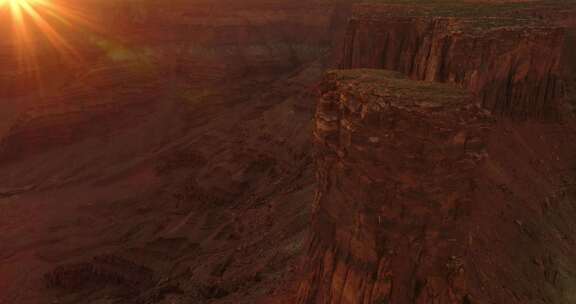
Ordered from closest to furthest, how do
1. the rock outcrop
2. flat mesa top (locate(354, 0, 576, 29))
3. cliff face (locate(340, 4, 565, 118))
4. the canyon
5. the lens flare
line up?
1. the rock outcrop
2. the canyon
3. cliff face (locate(340, 4, 565, 118))
4. flat mesa top (locate(354, 0, 576, 29))
5. the lens flare

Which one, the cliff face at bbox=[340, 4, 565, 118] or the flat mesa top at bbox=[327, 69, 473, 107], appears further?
the cliff face at bbox=[340, 4, 565, 118]

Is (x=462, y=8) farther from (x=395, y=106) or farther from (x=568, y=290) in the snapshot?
(x=395, y=106)

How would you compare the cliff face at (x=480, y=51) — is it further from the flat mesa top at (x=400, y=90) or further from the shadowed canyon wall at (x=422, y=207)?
the flat mesa top at (x=400, y=90)

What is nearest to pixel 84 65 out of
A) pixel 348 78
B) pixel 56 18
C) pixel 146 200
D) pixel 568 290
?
pixel 56 18

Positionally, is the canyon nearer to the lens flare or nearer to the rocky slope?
the rocky slope

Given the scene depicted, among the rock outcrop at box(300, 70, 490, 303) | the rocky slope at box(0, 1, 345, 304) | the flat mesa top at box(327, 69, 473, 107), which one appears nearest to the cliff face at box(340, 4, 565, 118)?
the rocky slope at box(0, 1, 345, 304)

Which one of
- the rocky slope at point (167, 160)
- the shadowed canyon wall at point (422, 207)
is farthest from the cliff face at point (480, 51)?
the rocky slope at point (167, 160)

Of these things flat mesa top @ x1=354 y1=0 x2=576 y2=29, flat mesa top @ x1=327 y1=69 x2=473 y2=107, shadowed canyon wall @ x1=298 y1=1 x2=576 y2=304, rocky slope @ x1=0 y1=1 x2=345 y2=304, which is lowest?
rocky slope @ x1=0 y1=1 x2=345 y2=304

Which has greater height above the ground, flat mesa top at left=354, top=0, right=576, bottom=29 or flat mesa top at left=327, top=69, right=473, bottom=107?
flat mesa top at left=354, top=0, right=576, bottom=29
